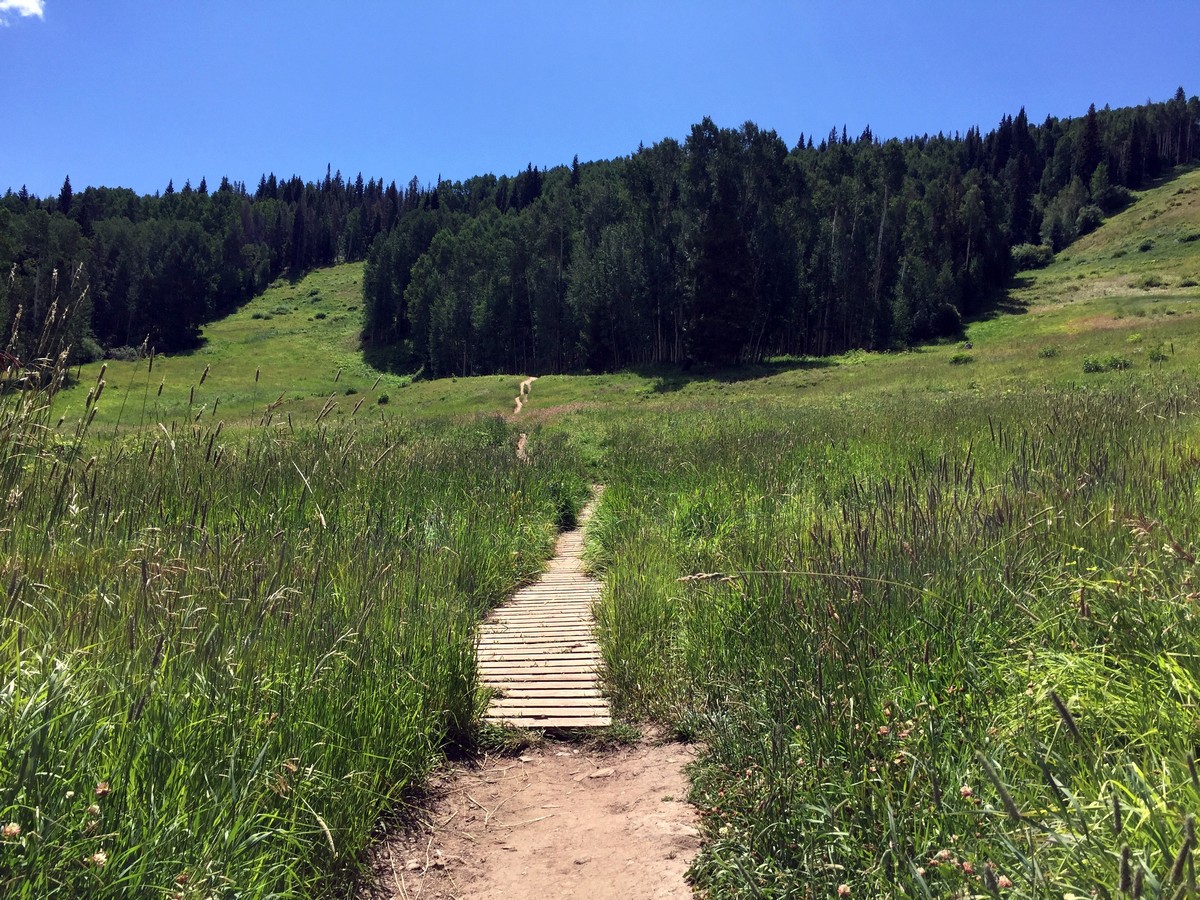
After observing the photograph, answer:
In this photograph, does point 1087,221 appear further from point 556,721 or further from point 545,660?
point 556,721

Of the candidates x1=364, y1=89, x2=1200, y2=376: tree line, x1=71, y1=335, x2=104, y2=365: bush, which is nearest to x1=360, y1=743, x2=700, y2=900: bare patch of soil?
x1=71, y1=335, x2=104, y2=365: bush

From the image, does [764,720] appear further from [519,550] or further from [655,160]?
[655,160]

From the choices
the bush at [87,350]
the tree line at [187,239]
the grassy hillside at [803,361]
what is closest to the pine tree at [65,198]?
the tree line at [187,239]

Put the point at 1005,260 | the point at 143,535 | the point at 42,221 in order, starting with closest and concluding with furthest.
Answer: the point at 143,535 < the point at 42,221 < the point at 1005,260

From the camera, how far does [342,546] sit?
4.68 meters

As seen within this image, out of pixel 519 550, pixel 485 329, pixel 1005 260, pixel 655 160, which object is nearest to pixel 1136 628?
pixel 519 550

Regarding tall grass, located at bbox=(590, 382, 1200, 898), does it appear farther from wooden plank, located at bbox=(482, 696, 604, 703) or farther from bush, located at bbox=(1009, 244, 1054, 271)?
bush, located at bbox=(1009, 244, 1054, 271)

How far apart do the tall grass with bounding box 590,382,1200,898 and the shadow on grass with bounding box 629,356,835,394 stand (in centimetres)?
3885

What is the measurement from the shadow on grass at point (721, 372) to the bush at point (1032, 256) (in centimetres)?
6245

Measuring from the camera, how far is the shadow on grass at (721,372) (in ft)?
148

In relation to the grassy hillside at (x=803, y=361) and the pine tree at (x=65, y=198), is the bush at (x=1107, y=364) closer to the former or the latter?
the grassy hillside at (x=803, y=361)

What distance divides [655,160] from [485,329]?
25.1 meters

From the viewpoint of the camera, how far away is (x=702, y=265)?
48656 mm

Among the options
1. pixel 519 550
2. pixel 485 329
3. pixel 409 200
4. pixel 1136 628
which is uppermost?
pixel 409 200
